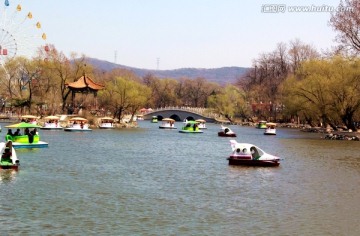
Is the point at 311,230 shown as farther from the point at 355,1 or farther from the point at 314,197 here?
the point at 355,1

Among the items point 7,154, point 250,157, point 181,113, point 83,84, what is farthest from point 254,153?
point 181,113

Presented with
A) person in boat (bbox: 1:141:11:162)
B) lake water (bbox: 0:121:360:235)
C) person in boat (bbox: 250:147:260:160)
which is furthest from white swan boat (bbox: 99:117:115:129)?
person in boat (bbox: 1:141:11:162)

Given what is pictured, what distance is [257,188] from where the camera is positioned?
86.8ft

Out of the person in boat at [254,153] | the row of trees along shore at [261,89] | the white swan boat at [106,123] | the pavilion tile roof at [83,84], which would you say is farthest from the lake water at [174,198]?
the pavilion tile roof at [83,84]

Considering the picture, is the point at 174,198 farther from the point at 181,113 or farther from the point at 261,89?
the point at 181,113

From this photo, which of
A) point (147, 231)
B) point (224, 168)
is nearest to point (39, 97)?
point (224, 168)

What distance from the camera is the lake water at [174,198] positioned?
17891 mm

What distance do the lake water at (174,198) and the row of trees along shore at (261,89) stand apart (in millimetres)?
36935

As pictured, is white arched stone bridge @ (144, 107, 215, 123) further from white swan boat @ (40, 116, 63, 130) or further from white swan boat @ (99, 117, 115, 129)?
white swan boat @ (40, 116, 63, 130)

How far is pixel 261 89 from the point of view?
125500 millimetres

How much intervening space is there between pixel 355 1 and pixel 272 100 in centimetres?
6317

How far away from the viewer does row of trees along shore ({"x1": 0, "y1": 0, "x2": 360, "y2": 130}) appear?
74.1 m

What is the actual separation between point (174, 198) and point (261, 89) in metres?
105

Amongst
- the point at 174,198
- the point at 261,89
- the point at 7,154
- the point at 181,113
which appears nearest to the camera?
the point at 174,198
